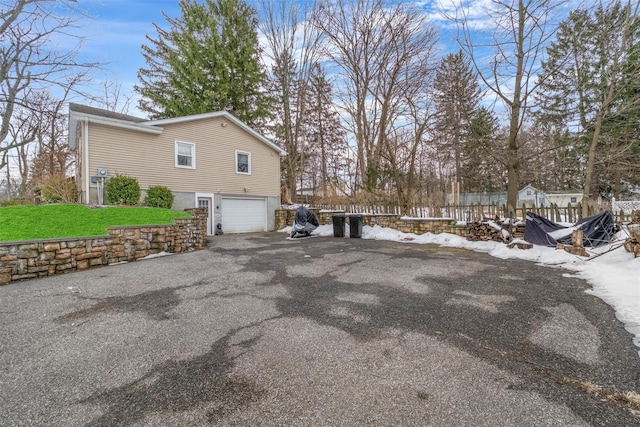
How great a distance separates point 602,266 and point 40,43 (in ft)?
48.1

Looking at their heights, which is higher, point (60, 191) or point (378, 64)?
point (378, 64)

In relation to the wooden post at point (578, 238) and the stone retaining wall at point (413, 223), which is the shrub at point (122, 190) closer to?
the stone retaining wall at point (413, 223)

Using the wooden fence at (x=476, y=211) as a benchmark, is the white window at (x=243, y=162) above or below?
above

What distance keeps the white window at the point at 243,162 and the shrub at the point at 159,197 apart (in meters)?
3.50

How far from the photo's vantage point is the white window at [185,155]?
11.7 meters

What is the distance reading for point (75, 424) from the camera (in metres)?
1.70

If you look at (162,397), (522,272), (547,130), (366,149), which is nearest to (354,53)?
(366,149)

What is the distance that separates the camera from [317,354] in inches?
95.5

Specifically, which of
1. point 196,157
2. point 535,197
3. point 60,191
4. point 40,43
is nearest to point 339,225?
point 196,157

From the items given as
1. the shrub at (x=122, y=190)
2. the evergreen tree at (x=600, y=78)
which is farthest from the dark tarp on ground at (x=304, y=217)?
the evergreen tree at (x=600, y=78)

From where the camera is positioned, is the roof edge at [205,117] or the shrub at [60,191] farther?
the roof edge at [205,117]

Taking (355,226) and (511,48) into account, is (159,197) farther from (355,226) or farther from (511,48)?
(511,48)

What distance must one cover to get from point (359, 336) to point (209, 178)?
11.4m

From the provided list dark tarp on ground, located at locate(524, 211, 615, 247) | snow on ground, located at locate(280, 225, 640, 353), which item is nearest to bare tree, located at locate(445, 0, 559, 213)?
dark tarp on ground, located at locate(524, 211, 615, 247)
